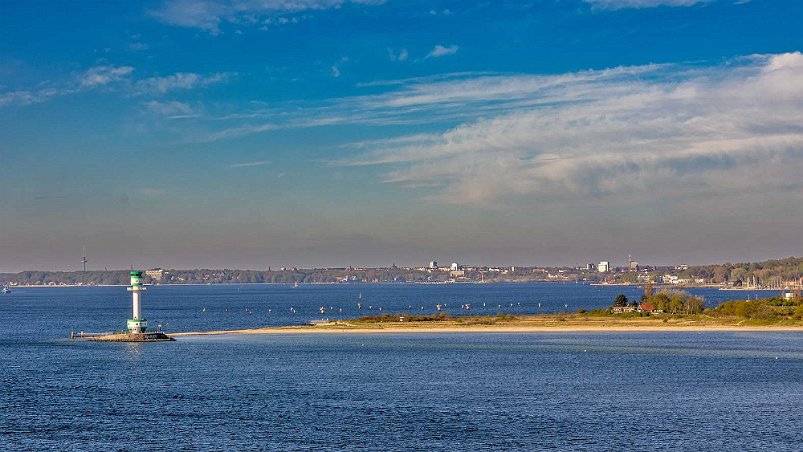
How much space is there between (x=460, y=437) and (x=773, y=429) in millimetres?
21259

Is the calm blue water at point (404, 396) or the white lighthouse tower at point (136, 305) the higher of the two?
the white lighthouse tower at point (136, 305)

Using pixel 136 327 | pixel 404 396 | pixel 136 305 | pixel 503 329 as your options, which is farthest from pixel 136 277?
pixel 404 396

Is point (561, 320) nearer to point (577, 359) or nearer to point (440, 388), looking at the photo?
point (577, 359)

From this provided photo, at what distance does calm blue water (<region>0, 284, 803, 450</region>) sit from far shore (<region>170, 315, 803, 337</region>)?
25.9 meters

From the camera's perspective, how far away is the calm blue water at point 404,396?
61406 millimetres

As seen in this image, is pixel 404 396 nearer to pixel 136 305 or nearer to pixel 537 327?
pixel 136 305

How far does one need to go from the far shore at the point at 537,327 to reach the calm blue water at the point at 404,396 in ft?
84.9

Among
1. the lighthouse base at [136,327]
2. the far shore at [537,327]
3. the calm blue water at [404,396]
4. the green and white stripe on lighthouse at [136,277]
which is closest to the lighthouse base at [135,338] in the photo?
the lighthouse base at [136,327]

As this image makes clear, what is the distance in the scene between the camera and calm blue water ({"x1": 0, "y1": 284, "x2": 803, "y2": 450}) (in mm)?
61406

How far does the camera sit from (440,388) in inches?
3361

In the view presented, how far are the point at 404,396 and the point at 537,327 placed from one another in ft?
297

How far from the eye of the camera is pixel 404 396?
80.3m

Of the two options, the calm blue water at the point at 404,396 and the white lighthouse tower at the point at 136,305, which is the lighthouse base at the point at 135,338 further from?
the calm blue water at the point at 404,396

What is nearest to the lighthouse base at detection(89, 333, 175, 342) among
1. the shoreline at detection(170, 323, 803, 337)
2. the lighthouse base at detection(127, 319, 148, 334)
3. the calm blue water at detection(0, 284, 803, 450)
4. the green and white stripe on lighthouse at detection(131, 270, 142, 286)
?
the lighthouse base at detection(127, 319, 148, 334)
